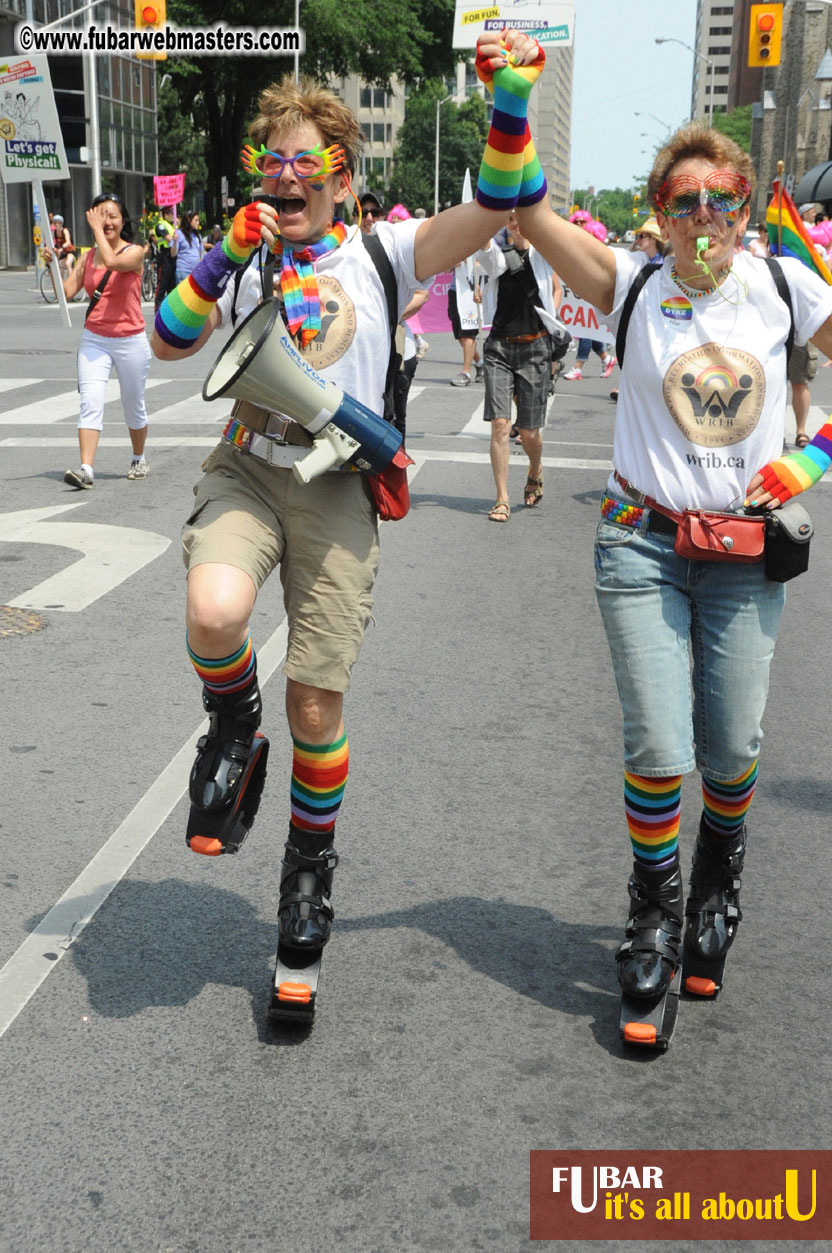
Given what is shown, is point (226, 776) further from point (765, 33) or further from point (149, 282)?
point (149, 282)

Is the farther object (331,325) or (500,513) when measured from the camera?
(500,513)

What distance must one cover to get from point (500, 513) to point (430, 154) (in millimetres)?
130525

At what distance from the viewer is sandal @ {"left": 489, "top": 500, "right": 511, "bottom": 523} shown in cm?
995

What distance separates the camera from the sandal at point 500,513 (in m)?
9.95

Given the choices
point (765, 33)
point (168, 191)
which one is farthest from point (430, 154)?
point (765, 33)

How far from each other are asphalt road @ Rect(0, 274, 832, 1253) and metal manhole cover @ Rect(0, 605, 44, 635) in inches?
0.9

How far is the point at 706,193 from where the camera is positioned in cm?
329

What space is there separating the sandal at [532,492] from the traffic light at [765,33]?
17435mm

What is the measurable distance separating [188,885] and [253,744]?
740 millimetres

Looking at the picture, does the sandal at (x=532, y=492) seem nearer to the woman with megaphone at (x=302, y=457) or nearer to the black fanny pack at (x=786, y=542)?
the woman with megaphone at (x=302, y=457)

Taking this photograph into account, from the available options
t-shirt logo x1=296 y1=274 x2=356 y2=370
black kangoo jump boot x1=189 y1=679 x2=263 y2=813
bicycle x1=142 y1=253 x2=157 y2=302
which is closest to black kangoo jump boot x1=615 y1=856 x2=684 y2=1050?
black kangoo jump boot x1=189 y1=679 x2=263 y2=813

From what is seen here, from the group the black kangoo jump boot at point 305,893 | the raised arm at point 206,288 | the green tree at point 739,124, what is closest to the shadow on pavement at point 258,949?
the black kangoo jump boot at point 305,893

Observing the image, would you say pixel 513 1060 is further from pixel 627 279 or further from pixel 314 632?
pixel 627 279

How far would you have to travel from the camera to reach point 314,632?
340 cm
